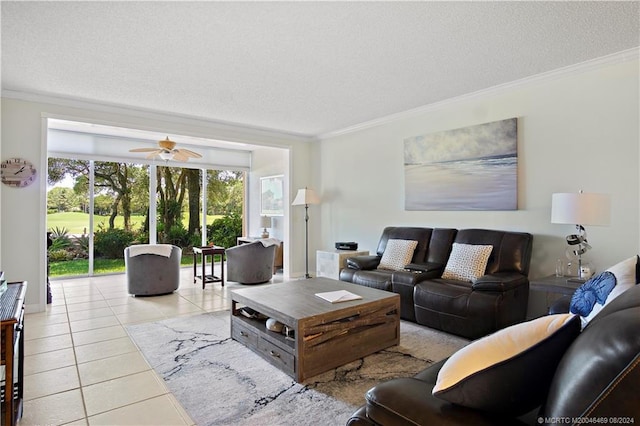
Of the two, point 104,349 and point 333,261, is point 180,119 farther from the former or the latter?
point 104,349

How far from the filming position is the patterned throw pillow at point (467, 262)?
3547 mm

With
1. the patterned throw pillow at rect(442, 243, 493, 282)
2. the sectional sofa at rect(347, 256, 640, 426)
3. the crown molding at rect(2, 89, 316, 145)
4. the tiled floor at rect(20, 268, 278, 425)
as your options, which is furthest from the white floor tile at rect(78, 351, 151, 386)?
the crown molding at rect(2, 89, 316, 145)

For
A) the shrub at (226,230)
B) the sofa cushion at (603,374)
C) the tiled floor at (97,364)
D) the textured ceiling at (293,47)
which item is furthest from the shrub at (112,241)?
the sofa cushion at (603,374)

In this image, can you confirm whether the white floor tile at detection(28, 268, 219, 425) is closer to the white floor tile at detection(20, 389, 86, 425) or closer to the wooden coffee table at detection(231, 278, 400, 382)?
the white floor tile at detection(20, 389, 86, 425)

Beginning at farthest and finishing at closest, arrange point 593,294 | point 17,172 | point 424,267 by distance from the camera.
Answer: point 17,172
point 424,267
point 593,294

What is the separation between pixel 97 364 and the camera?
2738 millimetres

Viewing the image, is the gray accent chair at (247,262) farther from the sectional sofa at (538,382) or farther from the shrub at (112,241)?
the sectional sofa at (538,382)

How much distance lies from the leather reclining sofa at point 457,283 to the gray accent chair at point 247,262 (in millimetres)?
1788

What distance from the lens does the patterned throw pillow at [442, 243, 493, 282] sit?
3.55m

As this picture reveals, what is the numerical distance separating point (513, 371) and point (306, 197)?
16.4ft

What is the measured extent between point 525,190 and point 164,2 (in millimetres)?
3667

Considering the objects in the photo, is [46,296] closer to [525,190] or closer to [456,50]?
[456,50]

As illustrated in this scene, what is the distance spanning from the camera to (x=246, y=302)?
9.80 ft

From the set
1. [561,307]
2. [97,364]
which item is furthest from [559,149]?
[97,364]
